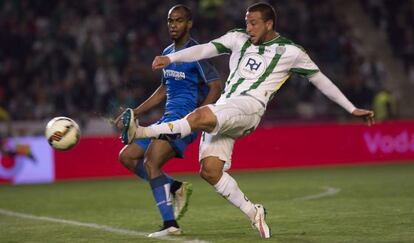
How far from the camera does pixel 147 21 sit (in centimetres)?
2255

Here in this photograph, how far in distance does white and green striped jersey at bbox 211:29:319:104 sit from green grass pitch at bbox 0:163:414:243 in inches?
52.8

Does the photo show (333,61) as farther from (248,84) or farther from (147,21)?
(248,84)

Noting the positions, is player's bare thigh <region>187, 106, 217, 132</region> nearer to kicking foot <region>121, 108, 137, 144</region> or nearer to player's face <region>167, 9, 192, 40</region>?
kicking foot <region>121, 108, 137, 144</region>

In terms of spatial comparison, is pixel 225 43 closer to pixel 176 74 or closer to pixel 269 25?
pixel 269 25

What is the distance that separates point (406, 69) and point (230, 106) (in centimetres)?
1750

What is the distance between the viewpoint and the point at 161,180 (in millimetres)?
8586

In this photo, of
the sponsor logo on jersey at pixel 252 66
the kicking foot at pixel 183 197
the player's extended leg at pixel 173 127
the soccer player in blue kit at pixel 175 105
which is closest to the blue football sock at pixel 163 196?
the soccer player in blue kit at pixel 175 105

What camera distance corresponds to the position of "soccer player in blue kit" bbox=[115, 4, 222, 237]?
A: 8602 mm

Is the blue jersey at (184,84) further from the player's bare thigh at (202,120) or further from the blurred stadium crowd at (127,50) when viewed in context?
the blurred stadium crowd at (127,50)

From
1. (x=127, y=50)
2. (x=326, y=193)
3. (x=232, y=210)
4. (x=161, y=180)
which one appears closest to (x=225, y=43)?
(x=161, y=180)

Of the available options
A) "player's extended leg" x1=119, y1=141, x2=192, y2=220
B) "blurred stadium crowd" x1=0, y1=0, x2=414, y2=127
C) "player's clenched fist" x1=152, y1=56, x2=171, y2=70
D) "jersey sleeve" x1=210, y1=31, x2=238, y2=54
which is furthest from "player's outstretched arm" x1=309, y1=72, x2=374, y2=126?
"blurred stadium crowd" x1=0, y1=0, x2=414, y2=127

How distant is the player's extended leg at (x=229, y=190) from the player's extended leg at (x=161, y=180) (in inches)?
29.0

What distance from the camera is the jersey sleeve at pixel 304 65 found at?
805 centimetres

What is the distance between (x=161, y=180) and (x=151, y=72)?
12425 mm
